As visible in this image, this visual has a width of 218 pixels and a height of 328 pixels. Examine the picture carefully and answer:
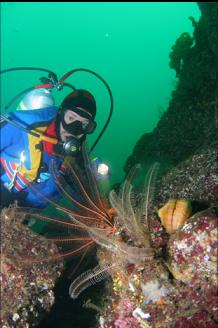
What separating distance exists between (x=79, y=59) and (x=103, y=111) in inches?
2567

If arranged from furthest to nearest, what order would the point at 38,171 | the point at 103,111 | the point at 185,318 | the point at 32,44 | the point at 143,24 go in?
the point at 143,24
the point at 32,44
the point at 103,111
the point at 38,171
the point at 185,318

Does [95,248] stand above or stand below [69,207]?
below

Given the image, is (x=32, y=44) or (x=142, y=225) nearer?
(x=142, y=225)

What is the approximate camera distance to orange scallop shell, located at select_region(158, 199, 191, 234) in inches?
115

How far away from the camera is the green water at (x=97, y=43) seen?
135750mm

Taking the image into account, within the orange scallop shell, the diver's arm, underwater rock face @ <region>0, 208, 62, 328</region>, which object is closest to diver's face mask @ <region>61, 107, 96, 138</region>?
the diver's arm

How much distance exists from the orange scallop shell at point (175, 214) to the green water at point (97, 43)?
387 feet

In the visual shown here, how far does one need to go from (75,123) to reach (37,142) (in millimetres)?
783

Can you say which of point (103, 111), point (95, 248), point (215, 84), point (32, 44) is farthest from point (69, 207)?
point (32, 44)

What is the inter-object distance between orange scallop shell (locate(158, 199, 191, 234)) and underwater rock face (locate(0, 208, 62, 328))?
1.72m

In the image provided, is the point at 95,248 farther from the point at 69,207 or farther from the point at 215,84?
the point at 215,84

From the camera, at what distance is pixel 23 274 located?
3.73 meters

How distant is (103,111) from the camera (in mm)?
110750

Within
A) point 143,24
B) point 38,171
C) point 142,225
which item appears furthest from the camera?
point 143,24
